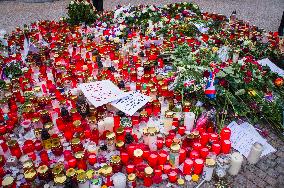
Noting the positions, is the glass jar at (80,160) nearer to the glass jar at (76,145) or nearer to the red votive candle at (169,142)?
the glass jar at (76,145)

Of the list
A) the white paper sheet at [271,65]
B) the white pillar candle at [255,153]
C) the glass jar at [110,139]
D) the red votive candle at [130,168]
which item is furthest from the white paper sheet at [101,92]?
the white paper sheet at [271,65]

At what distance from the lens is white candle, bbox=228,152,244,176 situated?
9.04 feet

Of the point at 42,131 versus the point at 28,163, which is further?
the point at 42,131

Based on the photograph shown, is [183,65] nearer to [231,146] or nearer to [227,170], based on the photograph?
[231,146]

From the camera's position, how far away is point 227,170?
9.53 feet

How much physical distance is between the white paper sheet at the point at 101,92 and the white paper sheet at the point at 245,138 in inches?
61.1

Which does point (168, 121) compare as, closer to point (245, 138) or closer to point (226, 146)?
point (226, 146)

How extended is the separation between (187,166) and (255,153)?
2.68 feet

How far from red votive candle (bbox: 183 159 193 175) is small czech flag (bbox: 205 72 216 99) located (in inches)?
46.3

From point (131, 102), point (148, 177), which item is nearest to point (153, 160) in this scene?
point (148, 177)

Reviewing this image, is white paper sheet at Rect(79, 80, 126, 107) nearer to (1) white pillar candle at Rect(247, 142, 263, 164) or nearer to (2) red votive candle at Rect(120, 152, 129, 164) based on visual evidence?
(2) red votive candle at Rect(120, 152, 129, 164)

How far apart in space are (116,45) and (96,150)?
2.79m

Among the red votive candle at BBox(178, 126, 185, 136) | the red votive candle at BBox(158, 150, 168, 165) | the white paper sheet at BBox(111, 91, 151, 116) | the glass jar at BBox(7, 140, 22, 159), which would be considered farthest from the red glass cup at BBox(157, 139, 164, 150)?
the glass jar at BBox(7, 140, 22, 159)

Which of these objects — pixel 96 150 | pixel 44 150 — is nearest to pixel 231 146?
pixel 96 150
